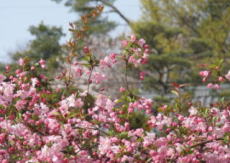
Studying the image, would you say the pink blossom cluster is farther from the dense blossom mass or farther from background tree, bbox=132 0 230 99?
background tree, bbox=132 0 230 99

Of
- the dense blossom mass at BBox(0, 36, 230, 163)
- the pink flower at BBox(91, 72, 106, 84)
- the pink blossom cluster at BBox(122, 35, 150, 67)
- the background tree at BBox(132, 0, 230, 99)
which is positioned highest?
the background tree at BBox(132, 0, 230, 99)

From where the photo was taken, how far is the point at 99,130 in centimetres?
352

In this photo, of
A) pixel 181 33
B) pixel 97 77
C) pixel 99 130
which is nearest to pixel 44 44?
pixel 181 33

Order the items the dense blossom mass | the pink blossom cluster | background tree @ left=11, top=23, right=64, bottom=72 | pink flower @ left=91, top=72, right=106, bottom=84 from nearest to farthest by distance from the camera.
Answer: the dense blossom mass < the pink blossom cluster < pink flower @ left=91, top=72, right=106, bottom=84 < background tree @ left=11, top=23, right=64, bottom=72

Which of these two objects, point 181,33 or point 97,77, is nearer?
point 97,77

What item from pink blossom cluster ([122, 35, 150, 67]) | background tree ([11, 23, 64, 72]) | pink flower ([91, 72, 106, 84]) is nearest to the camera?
pink blossom cluster ([122, 35, 150, 67])

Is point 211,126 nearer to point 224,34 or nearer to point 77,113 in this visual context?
point 77,113

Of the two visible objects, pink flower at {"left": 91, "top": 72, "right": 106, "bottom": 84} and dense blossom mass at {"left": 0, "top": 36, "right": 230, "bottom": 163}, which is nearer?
dense blossom mass at {"left": 0, "top": 36, "right": 230, "bottom": 163}

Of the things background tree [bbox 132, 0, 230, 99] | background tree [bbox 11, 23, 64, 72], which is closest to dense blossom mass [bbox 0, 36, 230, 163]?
background tree [bbox 132, 0, 230, 99]

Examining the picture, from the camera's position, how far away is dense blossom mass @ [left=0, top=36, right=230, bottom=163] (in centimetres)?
329

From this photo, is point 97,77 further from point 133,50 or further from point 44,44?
point 44,44

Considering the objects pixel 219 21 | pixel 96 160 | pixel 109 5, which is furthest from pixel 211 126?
pixel 109 5

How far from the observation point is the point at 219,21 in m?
17.1

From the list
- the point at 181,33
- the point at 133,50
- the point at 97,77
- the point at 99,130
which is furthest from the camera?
the point at 181,33
